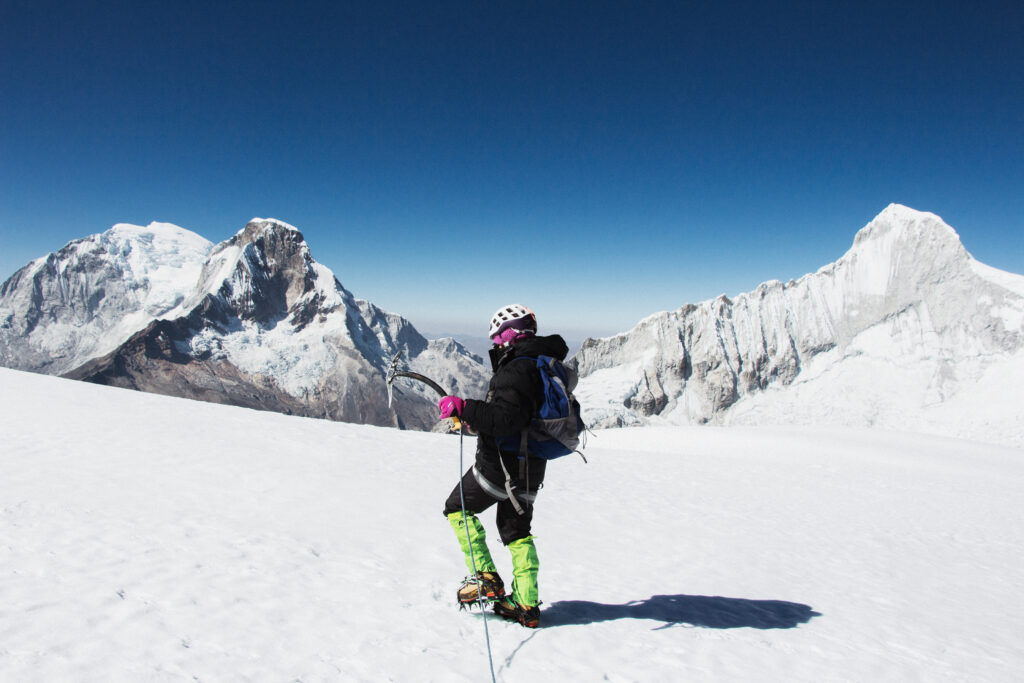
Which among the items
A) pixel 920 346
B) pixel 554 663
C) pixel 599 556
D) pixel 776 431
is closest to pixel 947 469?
pixel 776 431

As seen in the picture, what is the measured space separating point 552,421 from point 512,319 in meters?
1.30

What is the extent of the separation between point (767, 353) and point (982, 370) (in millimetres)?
47516

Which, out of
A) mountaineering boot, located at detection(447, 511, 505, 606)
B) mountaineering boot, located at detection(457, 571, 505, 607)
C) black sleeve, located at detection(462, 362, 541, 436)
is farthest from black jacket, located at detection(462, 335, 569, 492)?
mountaineering boot, located at detection(457, 571, 505, 607)

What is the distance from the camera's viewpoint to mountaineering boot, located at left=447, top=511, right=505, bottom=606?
5789mm

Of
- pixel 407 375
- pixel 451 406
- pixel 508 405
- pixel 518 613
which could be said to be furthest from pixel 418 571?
pixel 508 405

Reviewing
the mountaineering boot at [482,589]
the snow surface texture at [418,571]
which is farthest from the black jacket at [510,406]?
the snow surface texture at [418,571]

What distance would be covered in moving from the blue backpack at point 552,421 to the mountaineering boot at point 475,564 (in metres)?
1.10

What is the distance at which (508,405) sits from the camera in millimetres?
5266

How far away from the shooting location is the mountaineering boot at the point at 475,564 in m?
5.79

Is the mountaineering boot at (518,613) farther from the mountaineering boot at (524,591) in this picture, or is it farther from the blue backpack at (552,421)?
the blue backpack at (552,421)

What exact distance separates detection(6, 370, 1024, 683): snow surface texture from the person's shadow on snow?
0.04 meters

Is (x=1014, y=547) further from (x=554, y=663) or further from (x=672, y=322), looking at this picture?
(x=672, y=322)

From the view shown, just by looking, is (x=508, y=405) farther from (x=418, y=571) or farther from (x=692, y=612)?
(x=692, y=612)

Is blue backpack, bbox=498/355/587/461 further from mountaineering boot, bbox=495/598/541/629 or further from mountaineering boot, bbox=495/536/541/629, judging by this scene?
mountaineering boot, bbox=495/598/541/629
